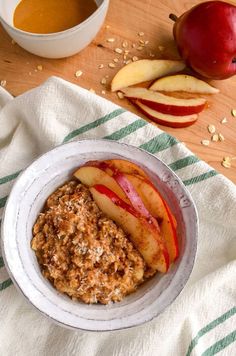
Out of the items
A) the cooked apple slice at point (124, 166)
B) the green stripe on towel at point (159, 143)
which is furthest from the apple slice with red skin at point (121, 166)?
the green stripe on towel at point (159, 143)

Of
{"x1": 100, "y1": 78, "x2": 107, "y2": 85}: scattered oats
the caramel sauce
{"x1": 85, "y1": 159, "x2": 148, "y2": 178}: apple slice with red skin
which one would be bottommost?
{"x1": 100, "y1": 78, "x2": 107, "y2": 85}: scattered oats

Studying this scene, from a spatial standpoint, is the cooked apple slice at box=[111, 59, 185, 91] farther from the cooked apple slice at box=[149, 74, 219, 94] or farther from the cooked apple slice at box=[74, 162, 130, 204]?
the cooked apple slice at box=[74, 162, 130, 204]

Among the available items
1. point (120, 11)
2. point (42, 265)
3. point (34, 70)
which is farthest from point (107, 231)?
point (120, 11)

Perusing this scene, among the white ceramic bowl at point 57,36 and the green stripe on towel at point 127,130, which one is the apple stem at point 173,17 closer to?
the white ceramic bowl at point 57,36

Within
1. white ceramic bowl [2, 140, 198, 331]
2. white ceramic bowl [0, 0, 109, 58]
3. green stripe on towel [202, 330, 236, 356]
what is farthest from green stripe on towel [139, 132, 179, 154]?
green stripe on towel [202, 330, 236, 356]

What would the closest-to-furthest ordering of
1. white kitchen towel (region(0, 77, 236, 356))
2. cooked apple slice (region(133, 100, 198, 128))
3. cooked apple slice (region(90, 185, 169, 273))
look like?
cooked apple slice (region(90, 185, 169, 273)) → white kitchen towel (region(0, 77, 236, 356)) → cooked apple slice (region(133, 100, 198, 128))

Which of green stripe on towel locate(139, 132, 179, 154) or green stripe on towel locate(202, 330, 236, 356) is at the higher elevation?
green stripe on towel locate(139, 132, 179, 154)

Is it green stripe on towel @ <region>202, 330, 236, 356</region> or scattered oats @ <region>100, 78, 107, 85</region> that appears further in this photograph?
scattered oats @ <region>100, 78, 107, 85</region>

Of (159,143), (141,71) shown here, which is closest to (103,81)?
(141,71)
